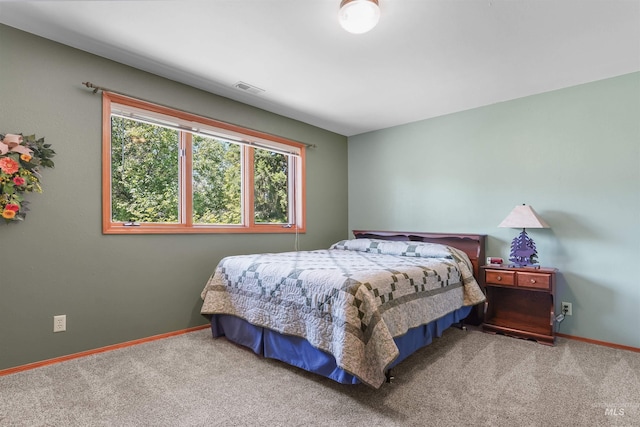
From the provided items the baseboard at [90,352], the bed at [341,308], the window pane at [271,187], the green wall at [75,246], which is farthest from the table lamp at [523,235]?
the baseboard at [90,352]

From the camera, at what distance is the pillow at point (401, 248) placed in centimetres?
312

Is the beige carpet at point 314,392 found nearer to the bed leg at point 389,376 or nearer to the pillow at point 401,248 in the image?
the bed leg at point 389,376

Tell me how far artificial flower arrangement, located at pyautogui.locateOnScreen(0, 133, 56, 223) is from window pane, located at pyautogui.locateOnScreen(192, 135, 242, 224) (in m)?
1.18

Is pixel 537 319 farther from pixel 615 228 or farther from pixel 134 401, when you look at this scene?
pixel 134 401

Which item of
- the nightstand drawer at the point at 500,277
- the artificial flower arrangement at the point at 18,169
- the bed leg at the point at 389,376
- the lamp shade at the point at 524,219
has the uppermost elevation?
the artificial flower arrangement at the point at 18,169

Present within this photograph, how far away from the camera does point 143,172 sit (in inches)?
114

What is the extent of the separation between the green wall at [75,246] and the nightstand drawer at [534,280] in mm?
2861

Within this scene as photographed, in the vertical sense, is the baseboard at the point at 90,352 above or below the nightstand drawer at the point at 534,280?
below

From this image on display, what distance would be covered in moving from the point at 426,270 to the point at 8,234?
288 cm

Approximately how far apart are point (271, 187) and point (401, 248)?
5.43ft

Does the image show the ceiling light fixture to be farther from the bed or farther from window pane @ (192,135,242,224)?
window pane @ (192,135,242,224)

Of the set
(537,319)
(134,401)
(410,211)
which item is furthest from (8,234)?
(537,319)

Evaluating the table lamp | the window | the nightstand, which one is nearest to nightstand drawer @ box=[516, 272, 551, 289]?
the nightstand

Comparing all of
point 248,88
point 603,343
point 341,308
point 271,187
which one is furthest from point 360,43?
point 603,343
